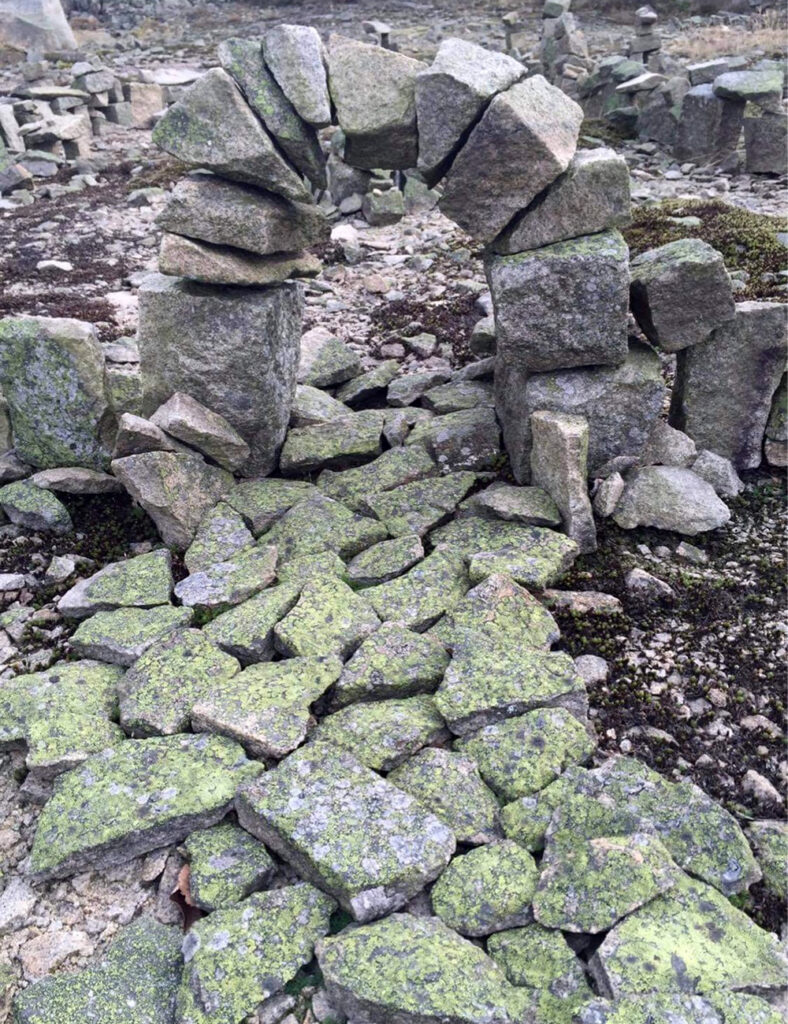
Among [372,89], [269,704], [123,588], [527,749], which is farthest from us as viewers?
[372,89]

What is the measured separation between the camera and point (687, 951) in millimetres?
4090

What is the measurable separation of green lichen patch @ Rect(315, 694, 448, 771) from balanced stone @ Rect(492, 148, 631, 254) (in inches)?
158

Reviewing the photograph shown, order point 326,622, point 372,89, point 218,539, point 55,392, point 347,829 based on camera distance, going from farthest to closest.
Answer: point 55,392, point 218,539, point 372,89, point 326,622, point 347,829

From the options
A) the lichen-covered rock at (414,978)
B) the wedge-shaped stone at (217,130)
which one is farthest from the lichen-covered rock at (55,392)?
the lichen-covered rock at (414,978)

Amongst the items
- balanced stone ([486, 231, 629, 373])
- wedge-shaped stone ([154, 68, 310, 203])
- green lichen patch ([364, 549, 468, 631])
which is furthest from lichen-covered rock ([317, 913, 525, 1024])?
wedge-shaped stone ([154, 68, 310, 203])

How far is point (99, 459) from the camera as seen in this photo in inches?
326

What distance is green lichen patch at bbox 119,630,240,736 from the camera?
5.55 meters

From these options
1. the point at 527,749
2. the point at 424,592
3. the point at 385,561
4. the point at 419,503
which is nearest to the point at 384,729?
the point at 527,749

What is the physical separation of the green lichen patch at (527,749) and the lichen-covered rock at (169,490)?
3.35 metres

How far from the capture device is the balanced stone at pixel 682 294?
7.52 m

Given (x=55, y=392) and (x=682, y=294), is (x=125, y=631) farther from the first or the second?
(x=682, y=294)

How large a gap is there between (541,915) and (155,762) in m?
2.39

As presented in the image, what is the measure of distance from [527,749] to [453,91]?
198 inches

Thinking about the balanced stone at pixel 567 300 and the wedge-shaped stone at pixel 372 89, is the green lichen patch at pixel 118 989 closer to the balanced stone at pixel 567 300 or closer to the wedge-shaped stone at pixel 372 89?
the balanced stone at pixel 567 300
